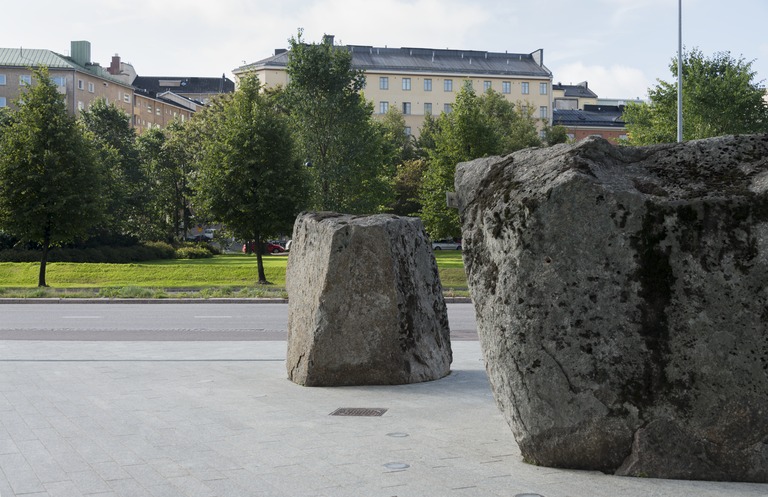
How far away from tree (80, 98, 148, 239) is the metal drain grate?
43.5m

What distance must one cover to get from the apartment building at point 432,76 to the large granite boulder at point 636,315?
357ft

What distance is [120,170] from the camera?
60125 millimetres

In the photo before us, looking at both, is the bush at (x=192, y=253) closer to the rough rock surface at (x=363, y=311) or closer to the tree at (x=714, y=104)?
the tree at (x=714, y=104)

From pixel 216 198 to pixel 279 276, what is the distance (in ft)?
16.3

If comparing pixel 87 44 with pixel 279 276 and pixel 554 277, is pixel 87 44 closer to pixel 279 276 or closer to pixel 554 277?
pixel 279 276

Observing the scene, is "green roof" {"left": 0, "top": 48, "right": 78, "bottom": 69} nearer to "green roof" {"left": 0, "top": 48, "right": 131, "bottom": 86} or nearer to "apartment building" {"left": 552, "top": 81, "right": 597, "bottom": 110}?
"green roof" {"left": 0, "top": 48, "right": 131, "bottom": 86}

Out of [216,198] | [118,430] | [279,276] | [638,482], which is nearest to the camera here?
[638,482]

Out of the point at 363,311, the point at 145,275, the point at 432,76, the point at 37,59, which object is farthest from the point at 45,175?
the point at 432,76

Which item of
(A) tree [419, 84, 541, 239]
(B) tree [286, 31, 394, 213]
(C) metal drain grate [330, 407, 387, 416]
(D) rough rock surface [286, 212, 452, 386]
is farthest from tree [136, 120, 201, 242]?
(C) metal drain grate [330, 407, 387, 416]

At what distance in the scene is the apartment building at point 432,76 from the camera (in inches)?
4473

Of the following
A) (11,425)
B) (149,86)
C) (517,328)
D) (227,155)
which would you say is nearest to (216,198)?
(227,155)

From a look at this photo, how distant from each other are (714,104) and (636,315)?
40027 millimetres

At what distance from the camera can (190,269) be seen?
38.8 metres

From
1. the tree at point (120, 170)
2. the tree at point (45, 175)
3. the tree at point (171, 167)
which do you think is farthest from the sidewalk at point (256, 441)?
the tree at point (171, 167)
